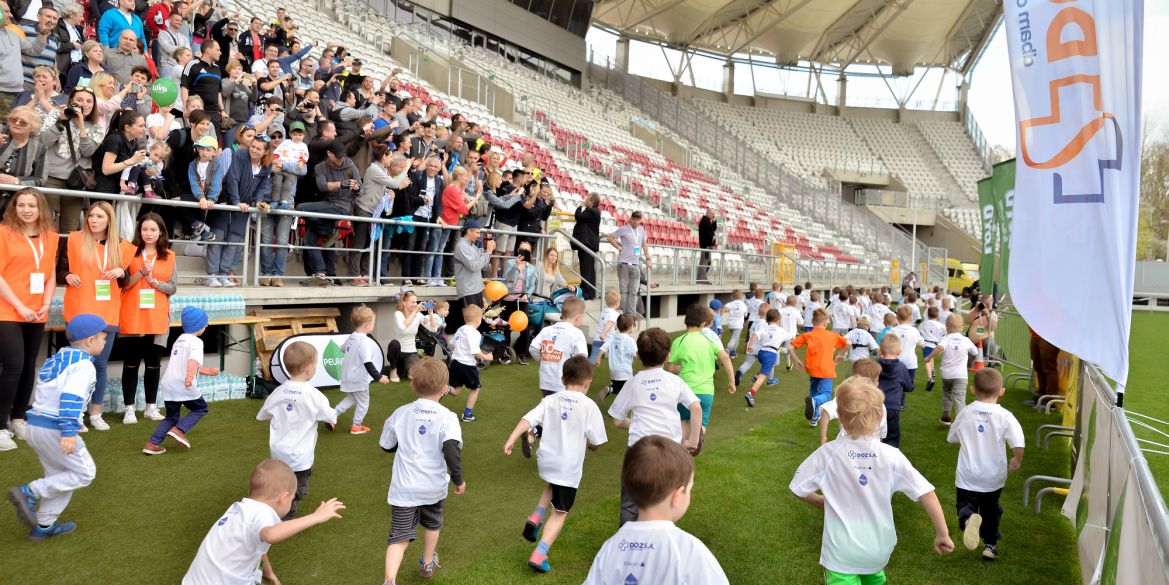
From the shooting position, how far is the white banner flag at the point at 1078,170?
3.30 metres

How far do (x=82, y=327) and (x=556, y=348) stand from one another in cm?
390

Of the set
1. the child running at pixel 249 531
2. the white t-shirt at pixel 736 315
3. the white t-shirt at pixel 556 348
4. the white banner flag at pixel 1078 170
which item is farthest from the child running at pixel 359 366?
the white t-shirt at pixel 736 315

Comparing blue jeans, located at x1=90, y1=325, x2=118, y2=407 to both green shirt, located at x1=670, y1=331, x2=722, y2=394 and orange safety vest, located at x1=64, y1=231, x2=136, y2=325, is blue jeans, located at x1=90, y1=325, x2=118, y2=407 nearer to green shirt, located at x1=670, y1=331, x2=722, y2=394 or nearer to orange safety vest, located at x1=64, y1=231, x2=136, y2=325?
orange safety vest, located at x1=64, y1=231, x2=136, y2=325

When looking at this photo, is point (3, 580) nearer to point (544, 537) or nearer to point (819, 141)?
point (544, 537)

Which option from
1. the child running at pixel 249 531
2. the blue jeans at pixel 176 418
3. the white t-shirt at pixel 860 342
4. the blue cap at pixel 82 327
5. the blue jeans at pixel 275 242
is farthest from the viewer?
the white t-shirt at pixel 860 342

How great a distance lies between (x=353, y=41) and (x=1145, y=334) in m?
A: 25.8

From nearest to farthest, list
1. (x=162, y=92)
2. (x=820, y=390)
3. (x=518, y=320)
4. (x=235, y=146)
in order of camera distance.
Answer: (x=820, y=390), (x=235, y=146), (x=162, y=92), (x=518, y=320)

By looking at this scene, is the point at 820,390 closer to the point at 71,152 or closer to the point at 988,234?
the point at 988,234

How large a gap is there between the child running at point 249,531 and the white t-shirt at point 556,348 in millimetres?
4037

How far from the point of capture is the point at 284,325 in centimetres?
916

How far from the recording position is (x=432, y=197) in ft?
35.0

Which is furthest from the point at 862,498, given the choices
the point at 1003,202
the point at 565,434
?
the point at 1003,202

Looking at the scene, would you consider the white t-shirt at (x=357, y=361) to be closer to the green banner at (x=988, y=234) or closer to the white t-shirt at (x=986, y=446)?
the white t-shirt at (x=986, y=446)

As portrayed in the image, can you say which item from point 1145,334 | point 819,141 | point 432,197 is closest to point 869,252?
point 1145,334
